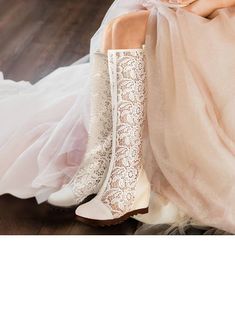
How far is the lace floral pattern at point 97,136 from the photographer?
949mm

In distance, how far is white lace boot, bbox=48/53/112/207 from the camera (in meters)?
0.95

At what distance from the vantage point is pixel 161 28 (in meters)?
0.94

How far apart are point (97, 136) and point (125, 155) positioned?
78mm

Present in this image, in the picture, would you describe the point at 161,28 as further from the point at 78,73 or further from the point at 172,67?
the point at 78,73

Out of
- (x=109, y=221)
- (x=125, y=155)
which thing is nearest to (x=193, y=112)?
(x=125, y=155)

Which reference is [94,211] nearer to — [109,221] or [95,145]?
[109,221]

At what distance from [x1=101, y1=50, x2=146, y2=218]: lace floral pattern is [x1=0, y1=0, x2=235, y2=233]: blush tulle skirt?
3 centimetres

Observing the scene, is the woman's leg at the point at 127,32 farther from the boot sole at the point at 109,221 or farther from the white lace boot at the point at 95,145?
the boot sole at the point at 109,221

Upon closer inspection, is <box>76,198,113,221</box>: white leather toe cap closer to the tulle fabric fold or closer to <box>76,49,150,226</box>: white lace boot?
<box>76,49,150,226</box>: white lace boot

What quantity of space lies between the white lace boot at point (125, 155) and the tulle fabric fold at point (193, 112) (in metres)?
A: 0.02

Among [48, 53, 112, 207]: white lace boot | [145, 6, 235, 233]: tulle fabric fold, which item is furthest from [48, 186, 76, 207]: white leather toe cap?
[145, 6, 235, 233]: tulle fabric fold

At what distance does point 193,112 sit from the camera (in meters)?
0.97
